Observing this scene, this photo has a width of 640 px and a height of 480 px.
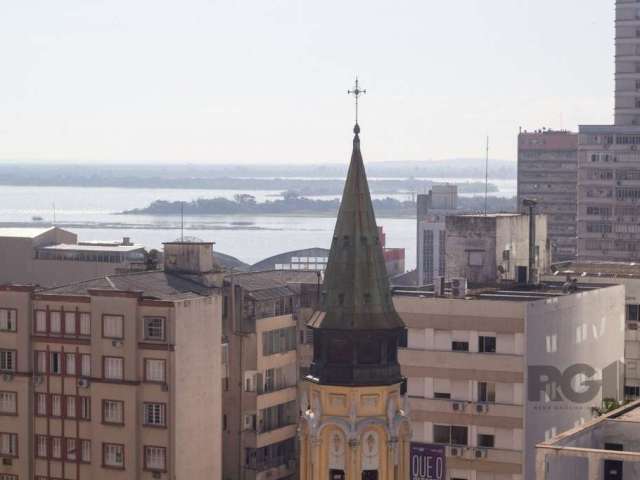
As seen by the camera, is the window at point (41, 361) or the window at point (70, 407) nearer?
the window at point (70, 407)

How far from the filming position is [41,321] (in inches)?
3091

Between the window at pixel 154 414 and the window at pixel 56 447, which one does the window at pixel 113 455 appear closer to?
the window at pixel 154 414

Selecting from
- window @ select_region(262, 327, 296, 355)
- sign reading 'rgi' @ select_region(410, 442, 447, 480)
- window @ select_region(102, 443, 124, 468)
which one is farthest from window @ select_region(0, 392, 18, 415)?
sign reading 'rgi' @ select_region(410, 442, 447, 480)

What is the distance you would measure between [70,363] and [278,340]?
1212 centimetres

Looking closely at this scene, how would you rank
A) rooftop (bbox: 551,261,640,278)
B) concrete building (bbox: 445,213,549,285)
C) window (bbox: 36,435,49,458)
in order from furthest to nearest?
rooftop (bbox: 551,261,640,278)
concrete building (bbox: 445,213,549,285)
window (bbox: 36,435,49,458)

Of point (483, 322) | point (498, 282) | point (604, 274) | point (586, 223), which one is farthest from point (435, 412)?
point (586, 223)

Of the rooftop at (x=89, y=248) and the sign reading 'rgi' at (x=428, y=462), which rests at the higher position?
the rooftop at (x=89, y=248)

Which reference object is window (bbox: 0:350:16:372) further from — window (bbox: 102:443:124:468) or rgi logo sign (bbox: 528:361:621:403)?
rgi logo sign (bbox: 528:361:621:403)

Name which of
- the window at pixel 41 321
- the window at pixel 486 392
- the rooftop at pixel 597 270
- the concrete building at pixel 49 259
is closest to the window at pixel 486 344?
the window at pixel 486 392

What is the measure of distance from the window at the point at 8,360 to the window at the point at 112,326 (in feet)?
15.7

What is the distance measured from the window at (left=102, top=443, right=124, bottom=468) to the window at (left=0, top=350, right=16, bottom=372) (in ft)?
18.5

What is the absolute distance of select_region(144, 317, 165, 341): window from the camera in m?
75.8

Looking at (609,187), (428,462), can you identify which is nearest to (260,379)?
(428,462)

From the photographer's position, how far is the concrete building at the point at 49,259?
103 m
